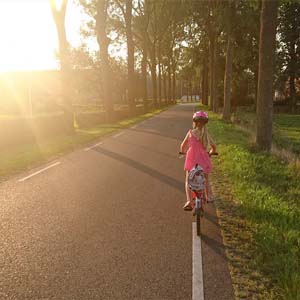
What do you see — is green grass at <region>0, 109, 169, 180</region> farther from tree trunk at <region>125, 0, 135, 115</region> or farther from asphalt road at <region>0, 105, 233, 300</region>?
tree trunk at <region>125, 0, 135, 115</region>

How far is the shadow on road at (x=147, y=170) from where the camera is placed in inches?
362

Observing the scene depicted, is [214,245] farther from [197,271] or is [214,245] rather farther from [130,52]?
[130,52]

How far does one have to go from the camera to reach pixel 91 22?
43094 millimetres

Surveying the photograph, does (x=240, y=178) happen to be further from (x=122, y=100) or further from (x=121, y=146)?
(x=122, y=100)

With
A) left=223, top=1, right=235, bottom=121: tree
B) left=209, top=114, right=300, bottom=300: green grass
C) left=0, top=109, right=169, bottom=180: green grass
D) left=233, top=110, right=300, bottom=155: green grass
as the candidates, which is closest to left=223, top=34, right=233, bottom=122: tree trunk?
left=223, top=1, right=235, bottom=121: tree

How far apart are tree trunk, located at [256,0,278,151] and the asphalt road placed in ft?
15.1

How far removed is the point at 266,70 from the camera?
1288 cm

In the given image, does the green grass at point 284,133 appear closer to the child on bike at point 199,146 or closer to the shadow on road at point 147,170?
the shadow on road at point 147,170

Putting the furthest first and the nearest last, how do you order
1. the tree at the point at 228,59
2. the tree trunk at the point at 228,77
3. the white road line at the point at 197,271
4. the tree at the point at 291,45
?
the tree at the point at 291,45
the tree trunk at the point at 228,77
the tree at the point at 228,59
the white road line at the point at 197,271

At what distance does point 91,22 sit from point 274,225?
41.2 metres

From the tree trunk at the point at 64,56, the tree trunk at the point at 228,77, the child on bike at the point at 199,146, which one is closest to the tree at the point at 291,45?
the tree trunk at the point at 228,77

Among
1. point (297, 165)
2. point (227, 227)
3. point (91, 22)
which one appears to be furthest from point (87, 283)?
point (91, 22)

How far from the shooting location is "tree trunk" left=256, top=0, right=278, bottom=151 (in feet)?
41.4

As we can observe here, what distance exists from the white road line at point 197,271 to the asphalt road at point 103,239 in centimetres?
A: 6
